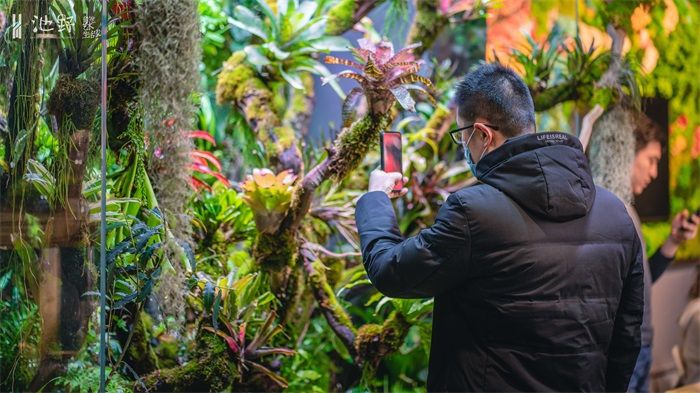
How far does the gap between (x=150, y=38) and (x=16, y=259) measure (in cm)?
70

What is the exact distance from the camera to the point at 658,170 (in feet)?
11.2

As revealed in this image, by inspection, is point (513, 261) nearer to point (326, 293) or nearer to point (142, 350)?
point (142, 350)

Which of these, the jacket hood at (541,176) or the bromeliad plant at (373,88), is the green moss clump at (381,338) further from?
the jacket hood at (541,176)

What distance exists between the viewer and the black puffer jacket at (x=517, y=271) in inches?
66.2

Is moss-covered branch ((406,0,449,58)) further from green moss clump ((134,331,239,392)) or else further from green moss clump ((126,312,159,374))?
green moss clump ((126,312,159,374))

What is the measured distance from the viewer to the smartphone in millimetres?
2191

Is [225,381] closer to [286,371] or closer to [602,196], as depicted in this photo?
[286,371]

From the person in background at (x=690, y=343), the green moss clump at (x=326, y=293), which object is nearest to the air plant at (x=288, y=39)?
the green moss clump at (x=326, y=293)

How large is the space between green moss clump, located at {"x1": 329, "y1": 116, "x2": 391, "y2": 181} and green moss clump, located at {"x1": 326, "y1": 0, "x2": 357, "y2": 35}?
0.83 meters

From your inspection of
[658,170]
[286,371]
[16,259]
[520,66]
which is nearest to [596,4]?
[520,66]

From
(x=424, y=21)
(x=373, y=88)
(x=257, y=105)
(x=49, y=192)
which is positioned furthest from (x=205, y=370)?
(x=424, y=21)

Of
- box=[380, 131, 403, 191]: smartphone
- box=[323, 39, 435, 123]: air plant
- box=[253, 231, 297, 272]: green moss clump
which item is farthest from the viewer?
box=[253, 231, 297, 272]: green moss clump

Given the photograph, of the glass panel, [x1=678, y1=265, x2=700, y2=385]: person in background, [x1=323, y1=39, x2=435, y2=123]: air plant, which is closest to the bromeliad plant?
[x1=323, y1=39, x2=435, y2=123]: air plant

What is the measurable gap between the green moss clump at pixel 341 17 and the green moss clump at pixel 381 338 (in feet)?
4.31
